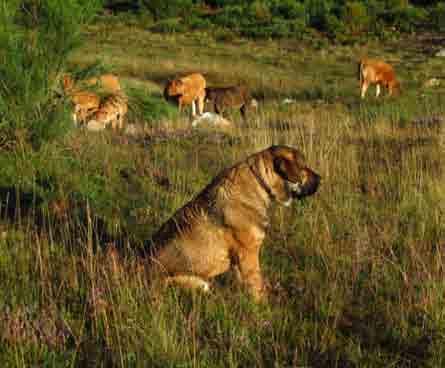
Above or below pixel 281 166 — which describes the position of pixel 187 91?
below

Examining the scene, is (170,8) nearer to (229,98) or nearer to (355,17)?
(355,17)

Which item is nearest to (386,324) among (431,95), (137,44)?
(431,95)

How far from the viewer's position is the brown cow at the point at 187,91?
17906mm

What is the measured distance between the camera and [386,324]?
3977mm

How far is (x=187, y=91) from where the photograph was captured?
1794cm

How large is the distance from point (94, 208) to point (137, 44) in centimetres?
3331

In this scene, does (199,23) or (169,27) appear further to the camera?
(199,23)

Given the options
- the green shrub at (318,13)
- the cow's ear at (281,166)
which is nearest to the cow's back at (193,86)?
the cow's ear at (281,166)

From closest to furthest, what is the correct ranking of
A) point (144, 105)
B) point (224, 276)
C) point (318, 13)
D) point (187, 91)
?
point (224, 276), point (144, 105), point (187, 91), point (318, 13)

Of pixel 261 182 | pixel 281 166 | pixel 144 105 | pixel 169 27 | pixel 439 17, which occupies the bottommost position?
pixel 144 105

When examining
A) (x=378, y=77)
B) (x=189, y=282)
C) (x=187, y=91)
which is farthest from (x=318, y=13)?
(x=189, y=282)

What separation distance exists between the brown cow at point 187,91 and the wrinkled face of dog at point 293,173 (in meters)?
13.4

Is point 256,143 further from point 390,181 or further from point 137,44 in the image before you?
point 137,44

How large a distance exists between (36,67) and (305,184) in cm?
459
